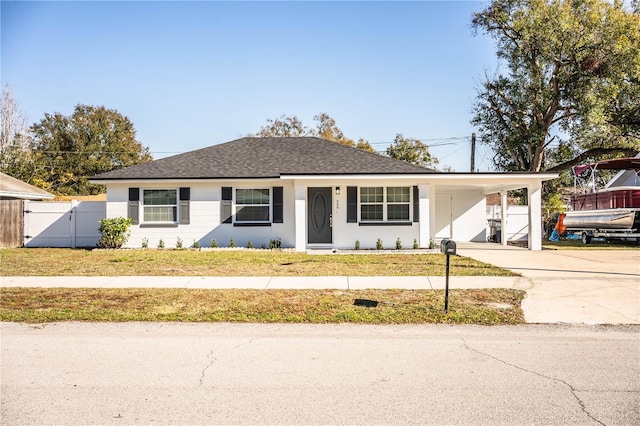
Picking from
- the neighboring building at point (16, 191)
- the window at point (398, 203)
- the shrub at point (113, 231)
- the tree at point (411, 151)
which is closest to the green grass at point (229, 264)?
the shrub at point (113, 231)

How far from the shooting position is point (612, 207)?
21.1 m

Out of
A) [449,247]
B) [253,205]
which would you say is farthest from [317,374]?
[253,205]

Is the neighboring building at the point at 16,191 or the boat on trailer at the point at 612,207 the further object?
the neighboring building at the point at 16,191

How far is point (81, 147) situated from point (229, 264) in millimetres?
37774

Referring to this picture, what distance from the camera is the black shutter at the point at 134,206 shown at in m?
18.9

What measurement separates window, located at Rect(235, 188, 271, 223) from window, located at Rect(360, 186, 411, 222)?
3671 millimetres

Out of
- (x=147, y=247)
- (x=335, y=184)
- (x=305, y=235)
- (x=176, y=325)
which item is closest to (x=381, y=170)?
(x=335, y=184)

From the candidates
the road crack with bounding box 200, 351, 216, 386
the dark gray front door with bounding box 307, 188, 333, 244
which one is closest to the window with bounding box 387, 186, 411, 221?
the dark gray front door with bounding box 307, 188, 333, 244

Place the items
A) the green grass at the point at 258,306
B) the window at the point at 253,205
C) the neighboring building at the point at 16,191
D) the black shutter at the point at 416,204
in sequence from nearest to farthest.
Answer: the green grass at the point at 258,306
the black shutter at the point at 416,204
the window at the point at 253,205
the neighboring building at the point at 16,191

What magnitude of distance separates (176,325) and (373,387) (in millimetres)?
3624

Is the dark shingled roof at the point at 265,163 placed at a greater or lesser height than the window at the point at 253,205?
greater

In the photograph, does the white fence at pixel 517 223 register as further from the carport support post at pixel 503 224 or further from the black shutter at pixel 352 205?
the black shutter at pixel 352 205

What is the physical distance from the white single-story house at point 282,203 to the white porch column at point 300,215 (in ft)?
0.12

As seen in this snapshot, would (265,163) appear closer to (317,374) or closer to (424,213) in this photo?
(424,213)
